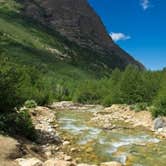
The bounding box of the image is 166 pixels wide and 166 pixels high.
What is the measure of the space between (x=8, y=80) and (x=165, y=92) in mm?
24897

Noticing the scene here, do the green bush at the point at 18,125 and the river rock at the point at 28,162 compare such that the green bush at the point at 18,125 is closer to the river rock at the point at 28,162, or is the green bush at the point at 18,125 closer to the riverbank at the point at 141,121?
the river rock at the point at 28,162

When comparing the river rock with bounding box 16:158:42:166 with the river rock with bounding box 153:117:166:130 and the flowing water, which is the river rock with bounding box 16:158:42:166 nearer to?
the flowing water

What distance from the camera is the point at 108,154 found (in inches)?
962

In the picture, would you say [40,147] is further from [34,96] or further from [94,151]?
[34,96]

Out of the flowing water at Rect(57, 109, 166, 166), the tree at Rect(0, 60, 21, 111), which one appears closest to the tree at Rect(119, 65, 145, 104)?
the flowing water at Rect(57, 109, 166, 166)

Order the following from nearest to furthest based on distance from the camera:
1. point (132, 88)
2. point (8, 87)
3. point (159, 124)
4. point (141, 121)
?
1. point (8, 87)
2. point (159, 124)
3. point (141, 121)
4. point (132, 88)

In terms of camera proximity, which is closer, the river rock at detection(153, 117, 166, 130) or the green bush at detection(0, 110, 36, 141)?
the green bush at detection(0, 110, 36, 141)

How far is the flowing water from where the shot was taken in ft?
75.7

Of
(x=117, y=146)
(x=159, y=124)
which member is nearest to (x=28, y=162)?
(x=117, y=146)

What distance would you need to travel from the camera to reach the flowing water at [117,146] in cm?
2306

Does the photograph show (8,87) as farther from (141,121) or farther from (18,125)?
(141,121)

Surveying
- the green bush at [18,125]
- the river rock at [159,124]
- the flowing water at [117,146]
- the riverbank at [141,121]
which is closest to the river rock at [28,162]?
Result: the flowing water at [117,146]

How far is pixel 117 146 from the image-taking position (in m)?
27.2

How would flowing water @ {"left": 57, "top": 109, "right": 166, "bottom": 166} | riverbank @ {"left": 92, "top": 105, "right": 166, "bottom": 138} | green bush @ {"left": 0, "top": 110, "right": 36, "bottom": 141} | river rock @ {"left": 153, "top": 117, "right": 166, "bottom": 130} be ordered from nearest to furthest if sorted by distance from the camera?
flowing water @ {"left": 57, "top": 109, "right": 166, "bottom": 166} < green bush @ {"left": 0, "top": 110, "right": 36, "bottom": 141} < riverbank @ {"left": 92, "top": 105, "right": 166, "bottom": 138} < river rock @ {"left": 153, "top": 117, "right": 166, "bottom": 130}
